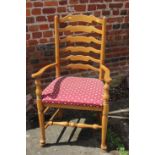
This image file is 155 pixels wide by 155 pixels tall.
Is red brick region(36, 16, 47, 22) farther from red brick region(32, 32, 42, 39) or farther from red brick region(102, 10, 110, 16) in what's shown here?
red brick region(102, 10, 110, 16)

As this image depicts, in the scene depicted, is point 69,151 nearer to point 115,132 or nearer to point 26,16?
point 115,132

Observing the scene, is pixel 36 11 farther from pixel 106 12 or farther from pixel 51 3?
pixel 106 12

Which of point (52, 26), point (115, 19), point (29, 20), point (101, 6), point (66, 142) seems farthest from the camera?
point (115, 19)

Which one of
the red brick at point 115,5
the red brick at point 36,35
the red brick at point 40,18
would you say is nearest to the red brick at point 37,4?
the red brick at point 40,18

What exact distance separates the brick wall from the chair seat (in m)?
0.51

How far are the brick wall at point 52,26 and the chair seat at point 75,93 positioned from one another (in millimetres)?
512

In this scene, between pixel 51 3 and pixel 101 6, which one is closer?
pixel 51 3

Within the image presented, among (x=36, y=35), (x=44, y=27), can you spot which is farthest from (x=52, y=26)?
(x=36, y=35)

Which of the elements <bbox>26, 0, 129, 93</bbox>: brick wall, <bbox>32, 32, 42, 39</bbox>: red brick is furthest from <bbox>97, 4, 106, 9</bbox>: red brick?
<bbox>32, 32, 42, 39</bbox>: red brick

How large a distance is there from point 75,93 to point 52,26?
91cm

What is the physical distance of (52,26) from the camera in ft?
10.3

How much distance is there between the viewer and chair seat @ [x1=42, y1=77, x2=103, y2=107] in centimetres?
255

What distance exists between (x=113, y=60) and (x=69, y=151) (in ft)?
4.38

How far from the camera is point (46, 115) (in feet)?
10.9
